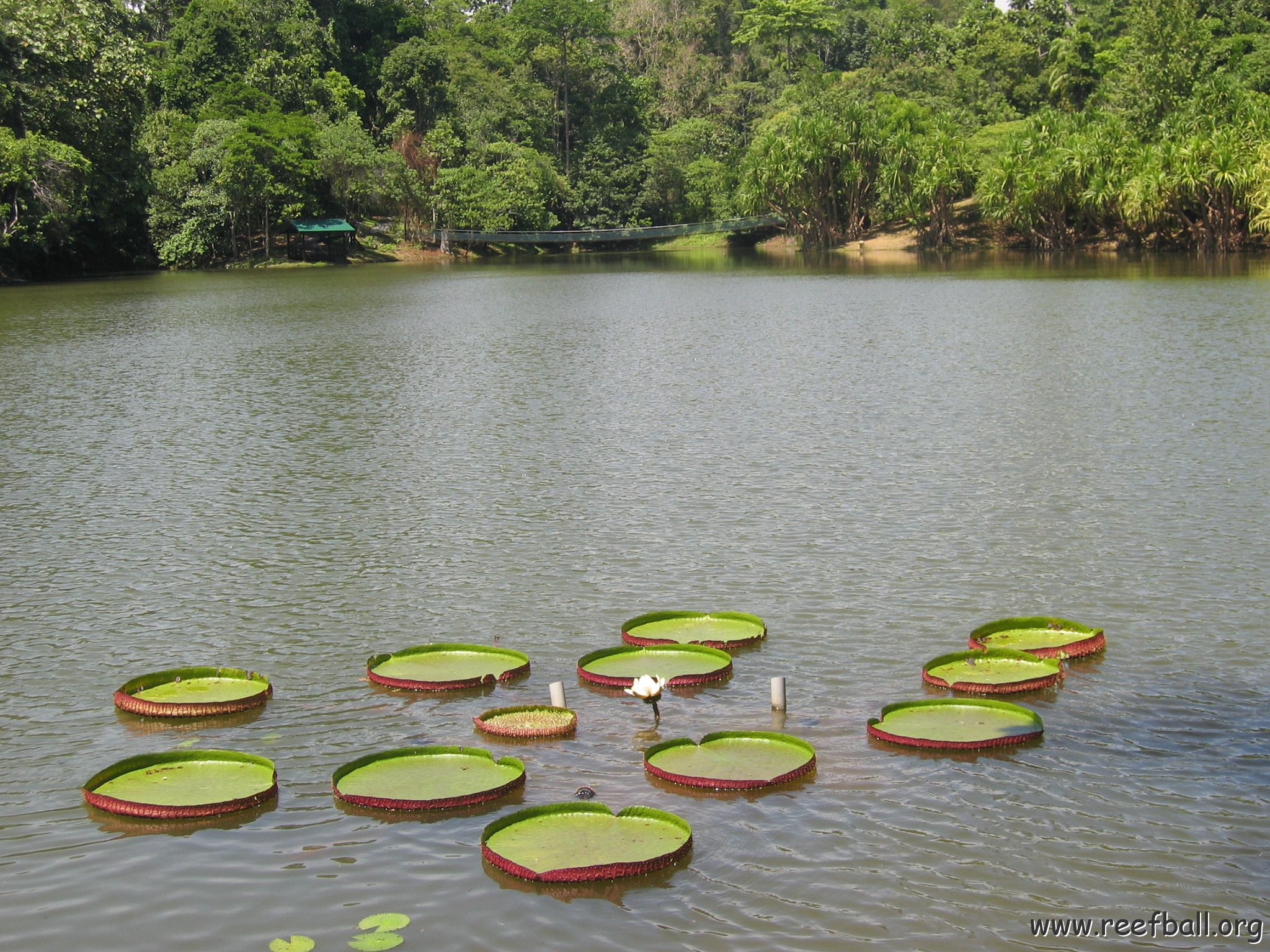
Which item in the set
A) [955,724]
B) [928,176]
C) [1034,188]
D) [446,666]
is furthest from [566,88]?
[955,724]

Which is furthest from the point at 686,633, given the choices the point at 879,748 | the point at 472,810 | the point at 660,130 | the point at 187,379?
the point at 660,130

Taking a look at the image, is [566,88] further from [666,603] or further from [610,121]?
[666,603]

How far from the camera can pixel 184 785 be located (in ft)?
21.8

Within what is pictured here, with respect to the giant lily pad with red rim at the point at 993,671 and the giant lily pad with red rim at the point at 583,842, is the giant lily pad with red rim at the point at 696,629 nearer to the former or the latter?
the giant lily pad with red rim at the point at 993,671

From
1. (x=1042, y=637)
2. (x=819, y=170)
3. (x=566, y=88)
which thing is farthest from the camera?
(x=566, y=88)

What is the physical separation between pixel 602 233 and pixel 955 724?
69856 millimetres

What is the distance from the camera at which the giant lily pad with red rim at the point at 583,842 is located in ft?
18.5

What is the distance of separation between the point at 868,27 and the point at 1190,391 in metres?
88.7

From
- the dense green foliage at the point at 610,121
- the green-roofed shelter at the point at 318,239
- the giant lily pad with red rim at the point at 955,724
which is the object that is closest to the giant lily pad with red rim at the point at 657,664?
the giant lily pad with red rim at the point at 955,724

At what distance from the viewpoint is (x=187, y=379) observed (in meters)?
22.2

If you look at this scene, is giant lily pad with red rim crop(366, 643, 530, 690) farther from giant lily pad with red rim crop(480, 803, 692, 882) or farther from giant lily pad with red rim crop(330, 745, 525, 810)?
giant lily pad with red rim crop(480, 803, 692, 882)

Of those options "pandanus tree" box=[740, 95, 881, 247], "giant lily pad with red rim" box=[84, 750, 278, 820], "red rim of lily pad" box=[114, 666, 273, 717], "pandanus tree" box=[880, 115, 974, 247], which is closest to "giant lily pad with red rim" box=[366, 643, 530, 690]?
"red rim of lily pad" box=[114, 666, 273, 717]

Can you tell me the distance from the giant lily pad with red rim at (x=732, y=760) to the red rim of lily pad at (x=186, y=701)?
2.68 m

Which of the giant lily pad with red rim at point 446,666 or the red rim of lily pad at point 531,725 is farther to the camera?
the giant lily pad with red rim at point 446,666
